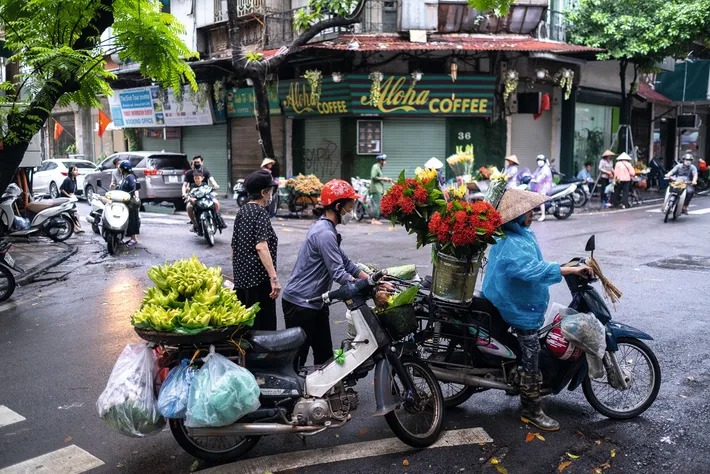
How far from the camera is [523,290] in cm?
445

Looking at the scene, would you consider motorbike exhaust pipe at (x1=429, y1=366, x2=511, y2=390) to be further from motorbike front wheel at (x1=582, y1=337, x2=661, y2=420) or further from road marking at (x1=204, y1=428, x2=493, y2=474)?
motorbike front wheel at (x1=582, y1=337, x2=661, y2=420)

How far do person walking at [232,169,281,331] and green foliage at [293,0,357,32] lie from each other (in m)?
12.8

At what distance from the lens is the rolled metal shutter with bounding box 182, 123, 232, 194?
24.0 meters

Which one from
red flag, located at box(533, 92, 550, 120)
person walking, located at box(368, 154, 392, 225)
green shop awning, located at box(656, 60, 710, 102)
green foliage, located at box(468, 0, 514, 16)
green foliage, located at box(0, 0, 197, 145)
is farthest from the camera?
green shop awning, located at box(656, 60, 710, 102)

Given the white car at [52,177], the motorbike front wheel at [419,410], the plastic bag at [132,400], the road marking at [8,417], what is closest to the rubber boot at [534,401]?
the motorbike front wheel at [419,410]

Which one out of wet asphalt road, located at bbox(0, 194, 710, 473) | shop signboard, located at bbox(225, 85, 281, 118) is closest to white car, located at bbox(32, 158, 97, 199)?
shop signboard, located at bbox(225, 85, 281, 118)

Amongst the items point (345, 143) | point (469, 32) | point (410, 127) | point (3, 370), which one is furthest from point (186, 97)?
point (3, 370)

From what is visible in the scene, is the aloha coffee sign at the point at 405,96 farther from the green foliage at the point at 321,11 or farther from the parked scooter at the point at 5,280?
the parked scooter at the point at 5,280

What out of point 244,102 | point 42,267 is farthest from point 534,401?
point 244,102

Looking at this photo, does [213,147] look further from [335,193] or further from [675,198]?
[335,193]

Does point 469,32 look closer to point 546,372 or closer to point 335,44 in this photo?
point 335,44

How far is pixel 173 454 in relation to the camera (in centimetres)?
420

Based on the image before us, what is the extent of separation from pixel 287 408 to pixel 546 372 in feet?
6.05

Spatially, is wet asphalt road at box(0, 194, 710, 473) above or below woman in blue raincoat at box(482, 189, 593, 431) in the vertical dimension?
below
